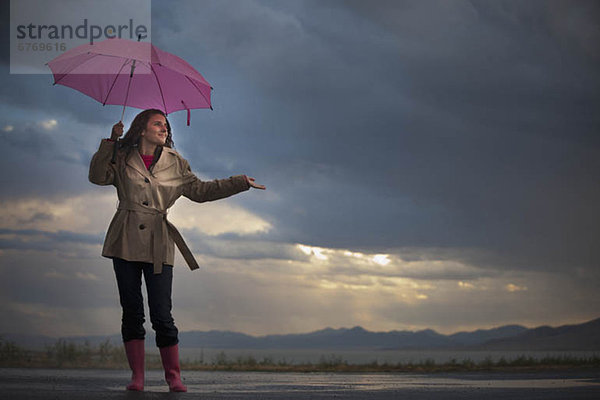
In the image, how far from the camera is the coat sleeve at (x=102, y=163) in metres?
6.45

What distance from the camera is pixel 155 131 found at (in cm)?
675

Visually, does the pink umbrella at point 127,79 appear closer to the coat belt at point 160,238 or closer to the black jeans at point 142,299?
the coat belt at point 160,238

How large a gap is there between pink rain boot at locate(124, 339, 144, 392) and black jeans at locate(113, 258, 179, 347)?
0.05 m

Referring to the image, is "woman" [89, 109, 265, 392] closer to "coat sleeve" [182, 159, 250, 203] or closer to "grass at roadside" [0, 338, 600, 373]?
"coat sleeve" [182, 159, 250, 203]

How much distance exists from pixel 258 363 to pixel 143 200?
231 inches

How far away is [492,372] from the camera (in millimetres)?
10625

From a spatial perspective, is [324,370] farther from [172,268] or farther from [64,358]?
[172,268]

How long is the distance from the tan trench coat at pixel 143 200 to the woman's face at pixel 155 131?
141mm

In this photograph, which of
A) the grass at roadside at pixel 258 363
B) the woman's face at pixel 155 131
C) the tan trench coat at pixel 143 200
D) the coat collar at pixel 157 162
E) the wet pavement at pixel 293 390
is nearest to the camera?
the wet pavement at pixel 293 390

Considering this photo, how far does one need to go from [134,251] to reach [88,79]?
5.97ft

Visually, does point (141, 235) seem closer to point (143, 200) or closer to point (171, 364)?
point (143, 200)

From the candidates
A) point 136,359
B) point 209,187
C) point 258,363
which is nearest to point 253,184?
point 209,187

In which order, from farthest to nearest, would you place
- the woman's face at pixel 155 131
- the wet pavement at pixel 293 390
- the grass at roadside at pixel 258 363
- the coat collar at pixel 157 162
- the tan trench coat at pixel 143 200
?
the grass at roadside at pixel 258 363, the woman's face at pixel 155 131, the coat collar at pixel 157 162, the tan trench coat at pixel 143 200, the wet pavement at pixel 293 390

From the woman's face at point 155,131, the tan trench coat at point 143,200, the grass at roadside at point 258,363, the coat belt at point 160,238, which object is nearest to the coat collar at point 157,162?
the tan trench coat at point 143,200
